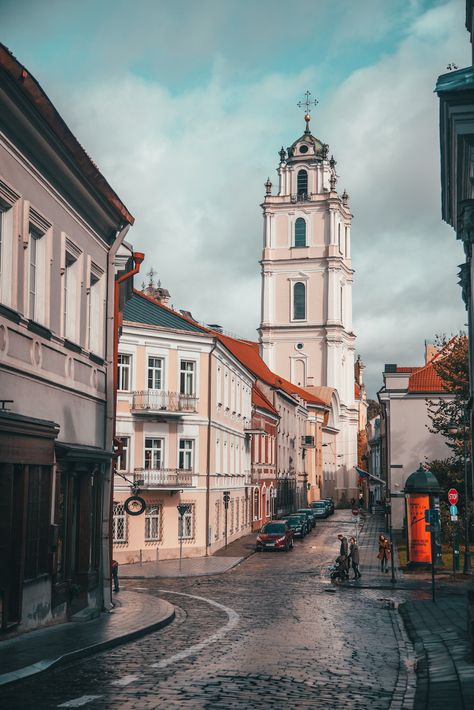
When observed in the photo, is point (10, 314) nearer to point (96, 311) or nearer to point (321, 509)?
point (96, 311)

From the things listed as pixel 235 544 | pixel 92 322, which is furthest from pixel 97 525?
pixel 235 544

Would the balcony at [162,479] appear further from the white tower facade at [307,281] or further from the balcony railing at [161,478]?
the white tower facade at [307,281]

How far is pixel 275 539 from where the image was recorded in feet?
139

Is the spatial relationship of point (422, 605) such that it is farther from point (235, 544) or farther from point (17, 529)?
point (235, 544)

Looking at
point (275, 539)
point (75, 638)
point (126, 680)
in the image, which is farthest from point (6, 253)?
point (275, 539)

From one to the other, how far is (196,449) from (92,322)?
21074 millimetres

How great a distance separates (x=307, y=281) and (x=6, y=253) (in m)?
92.6

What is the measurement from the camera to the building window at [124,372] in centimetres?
3831

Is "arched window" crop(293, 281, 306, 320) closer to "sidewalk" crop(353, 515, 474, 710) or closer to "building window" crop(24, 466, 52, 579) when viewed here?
"sidewalk" crop(353, 515, 474, 710)

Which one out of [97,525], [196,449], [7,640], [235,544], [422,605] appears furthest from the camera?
[235,544]

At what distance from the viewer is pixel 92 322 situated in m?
20.6

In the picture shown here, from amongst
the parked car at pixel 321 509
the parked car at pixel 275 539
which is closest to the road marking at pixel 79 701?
the parked car at pixel 275 539

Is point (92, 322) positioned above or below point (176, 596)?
above

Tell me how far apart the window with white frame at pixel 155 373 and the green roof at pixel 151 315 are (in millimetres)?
1476
